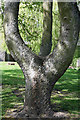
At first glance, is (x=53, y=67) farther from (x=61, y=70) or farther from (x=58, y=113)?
(x=58, y=113)

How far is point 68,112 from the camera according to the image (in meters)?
4.12

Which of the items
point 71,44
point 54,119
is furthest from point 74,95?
point 71,44

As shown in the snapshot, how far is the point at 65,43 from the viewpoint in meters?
3.68

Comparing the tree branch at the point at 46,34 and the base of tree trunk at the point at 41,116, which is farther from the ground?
the tree branch at the point at 46,34

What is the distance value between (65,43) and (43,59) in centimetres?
65

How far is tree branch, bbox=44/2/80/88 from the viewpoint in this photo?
11.9ft

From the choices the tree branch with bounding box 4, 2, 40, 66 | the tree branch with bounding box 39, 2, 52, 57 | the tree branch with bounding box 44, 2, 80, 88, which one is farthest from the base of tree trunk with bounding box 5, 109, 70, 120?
the tree branch with bounding box 39, 2, 52, 57

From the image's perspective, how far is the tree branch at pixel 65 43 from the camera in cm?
361

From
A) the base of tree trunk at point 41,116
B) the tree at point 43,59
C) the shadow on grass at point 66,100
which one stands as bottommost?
the shadow on grass at point 66,100

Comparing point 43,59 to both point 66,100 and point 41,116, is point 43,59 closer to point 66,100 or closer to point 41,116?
point 41,116

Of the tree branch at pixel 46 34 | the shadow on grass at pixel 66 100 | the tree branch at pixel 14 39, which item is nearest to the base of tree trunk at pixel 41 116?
the shadow on grass at pixel 66 100

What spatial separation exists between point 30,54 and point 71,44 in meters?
0.96

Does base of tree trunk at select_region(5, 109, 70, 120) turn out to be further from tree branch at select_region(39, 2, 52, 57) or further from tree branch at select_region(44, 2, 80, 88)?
tree branch at select_region(39, 2, 52, 57)

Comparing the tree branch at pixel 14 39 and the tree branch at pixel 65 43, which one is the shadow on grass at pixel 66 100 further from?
the tree branch at pixel 14 39
